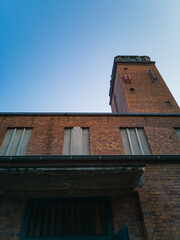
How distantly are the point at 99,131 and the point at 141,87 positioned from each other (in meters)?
9.31

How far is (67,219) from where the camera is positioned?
4.78 meters

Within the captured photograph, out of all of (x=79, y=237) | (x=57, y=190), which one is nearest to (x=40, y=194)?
(x=57, y=190)

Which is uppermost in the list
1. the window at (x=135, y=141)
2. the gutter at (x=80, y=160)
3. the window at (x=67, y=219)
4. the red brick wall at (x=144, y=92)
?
the red brick wall at (x=144, y=92)

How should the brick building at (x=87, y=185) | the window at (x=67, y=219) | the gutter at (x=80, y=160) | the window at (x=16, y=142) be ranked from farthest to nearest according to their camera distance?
the window at (x=16, y=142) < the gutter at (x=80, y=160) < the window at (x=67, y=219) < the brick building at (x=87, y=185)

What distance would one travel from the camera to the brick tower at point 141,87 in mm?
12953

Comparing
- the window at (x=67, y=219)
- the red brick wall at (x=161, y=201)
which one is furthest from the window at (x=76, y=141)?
the red brick wall at (x=161, y=201)

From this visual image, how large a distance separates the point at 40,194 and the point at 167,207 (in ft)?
13.3

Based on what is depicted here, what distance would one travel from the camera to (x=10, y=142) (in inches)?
270

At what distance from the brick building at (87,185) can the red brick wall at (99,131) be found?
45 millimetres

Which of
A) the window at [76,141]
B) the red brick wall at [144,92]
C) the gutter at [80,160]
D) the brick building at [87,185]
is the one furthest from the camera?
the red brick wall at [144,92]

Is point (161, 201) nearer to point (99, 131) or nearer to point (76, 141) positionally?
point (99, 131)

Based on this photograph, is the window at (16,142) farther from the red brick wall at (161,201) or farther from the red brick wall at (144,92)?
the red brick wall at (144,92)

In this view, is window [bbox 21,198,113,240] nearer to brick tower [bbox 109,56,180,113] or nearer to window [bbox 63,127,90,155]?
window [bbox 63,127,90,155]

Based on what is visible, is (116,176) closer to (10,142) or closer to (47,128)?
A: (47,128)
